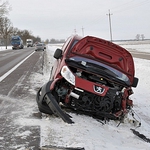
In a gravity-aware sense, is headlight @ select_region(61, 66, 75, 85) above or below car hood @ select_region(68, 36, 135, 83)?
below

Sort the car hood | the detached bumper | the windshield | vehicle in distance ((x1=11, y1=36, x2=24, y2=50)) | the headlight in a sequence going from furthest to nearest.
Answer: vehicle in distance ((x1=11, y1=36, x2=24, y2=50))
the car hood
the windshield
the headlight
the detached bumper

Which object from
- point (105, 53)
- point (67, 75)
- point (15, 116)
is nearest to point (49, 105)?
point (67, 75)

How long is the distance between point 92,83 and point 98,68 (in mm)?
435

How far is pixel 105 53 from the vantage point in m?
5.11

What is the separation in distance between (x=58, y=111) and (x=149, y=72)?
8913 mm

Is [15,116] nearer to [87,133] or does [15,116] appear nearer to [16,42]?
[87,133]

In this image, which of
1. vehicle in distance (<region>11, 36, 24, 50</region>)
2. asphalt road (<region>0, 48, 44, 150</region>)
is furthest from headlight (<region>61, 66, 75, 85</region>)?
vehicle in distance (<region>11, 36, 24, 50</region>)

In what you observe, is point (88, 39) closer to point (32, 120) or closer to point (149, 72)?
point (32, 120)

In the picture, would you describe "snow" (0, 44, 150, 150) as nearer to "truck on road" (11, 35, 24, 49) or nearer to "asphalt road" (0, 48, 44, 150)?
"asphalt road" (0, 48, 44, 150)

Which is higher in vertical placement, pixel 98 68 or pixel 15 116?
pixel 98 68

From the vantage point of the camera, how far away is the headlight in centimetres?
445

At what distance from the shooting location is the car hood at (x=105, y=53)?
5070mm

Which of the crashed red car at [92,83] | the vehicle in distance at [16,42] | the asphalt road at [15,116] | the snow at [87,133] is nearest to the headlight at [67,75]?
the crashed red car at [92,83]

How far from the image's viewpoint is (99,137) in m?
3.86
